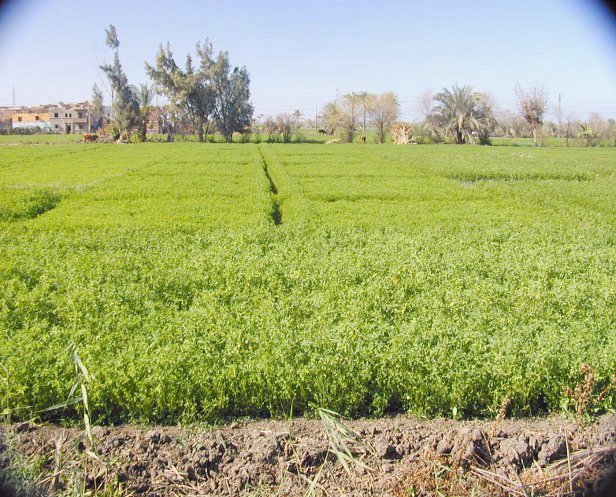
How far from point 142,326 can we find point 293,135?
4853 centimetres

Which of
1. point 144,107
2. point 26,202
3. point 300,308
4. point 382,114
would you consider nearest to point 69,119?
point 144,107

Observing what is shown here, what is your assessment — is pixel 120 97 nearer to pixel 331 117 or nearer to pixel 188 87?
pixel 188 87

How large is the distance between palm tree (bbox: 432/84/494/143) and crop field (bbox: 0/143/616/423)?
41132 millimetres

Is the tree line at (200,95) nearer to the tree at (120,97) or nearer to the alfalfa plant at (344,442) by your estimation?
the tree at (120,97)

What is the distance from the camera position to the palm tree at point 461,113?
5253 centimetres

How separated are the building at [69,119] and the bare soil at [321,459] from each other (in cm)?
8801

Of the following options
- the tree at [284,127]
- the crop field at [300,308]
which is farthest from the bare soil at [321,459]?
the tree at [284,127]

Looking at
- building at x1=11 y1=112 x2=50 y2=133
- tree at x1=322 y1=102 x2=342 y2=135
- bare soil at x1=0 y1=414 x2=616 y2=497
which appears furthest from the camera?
building at x1=11 y1=112 x2=50 y2=133

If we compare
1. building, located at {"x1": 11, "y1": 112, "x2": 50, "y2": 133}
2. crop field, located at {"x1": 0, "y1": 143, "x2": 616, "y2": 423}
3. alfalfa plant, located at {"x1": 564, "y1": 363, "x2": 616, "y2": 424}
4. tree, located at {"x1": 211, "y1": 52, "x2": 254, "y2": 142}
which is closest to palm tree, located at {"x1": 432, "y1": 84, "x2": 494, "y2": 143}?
tree, located at {"x1": 211, "y1": 52, "x2": 254, "y2": 142}

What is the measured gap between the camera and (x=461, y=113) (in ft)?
175

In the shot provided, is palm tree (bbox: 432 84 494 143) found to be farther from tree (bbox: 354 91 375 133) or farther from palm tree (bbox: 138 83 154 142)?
palm tree (bbox: 138 83 154 142)

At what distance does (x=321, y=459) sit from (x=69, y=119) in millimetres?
90666

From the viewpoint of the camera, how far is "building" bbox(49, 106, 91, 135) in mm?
83688

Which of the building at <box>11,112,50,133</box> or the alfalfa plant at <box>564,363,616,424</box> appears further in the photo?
the building at <box>11,112,50,133</box>
